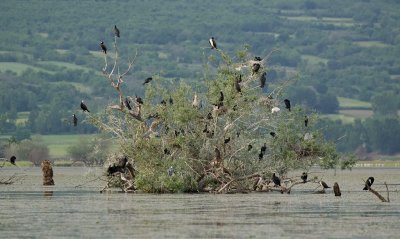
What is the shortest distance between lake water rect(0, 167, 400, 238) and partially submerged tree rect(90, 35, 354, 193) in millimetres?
866

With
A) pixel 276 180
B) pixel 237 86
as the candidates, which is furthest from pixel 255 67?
pixel 276 180

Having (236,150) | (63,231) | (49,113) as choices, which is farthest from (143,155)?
(49,113)

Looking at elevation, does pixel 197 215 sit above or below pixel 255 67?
below

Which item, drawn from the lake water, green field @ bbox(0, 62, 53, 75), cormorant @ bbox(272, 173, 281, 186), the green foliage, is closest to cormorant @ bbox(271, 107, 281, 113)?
the green foliage

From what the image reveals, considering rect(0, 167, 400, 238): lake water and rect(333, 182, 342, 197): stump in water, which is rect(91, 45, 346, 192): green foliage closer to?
rect(0, 167, 400, 238): lake water

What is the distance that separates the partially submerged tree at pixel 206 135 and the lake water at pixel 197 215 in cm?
87

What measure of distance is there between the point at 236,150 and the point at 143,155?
2.74m

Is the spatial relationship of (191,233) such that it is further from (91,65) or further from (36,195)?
(91,65)

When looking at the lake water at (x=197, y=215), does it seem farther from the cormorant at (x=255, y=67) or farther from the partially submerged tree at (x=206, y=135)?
the cormorant at (x=255, y=67)

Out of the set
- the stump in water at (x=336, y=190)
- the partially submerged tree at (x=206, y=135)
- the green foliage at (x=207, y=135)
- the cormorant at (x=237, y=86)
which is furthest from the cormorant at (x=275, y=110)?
the stump in water at (x=336, y=190)

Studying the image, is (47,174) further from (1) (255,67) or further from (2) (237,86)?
(1) (255,67)

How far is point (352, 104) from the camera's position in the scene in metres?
165

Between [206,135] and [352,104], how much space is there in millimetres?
130578

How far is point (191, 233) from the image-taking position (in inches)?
917
